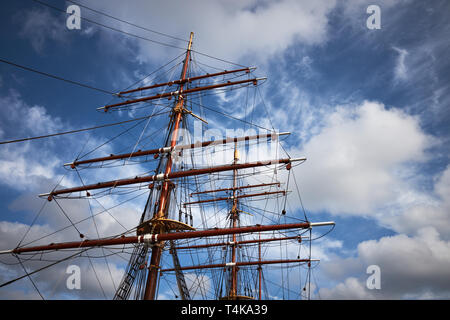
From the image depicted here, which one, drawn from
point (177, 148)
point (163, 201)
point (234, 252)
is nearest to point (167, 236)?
point (163, 201)

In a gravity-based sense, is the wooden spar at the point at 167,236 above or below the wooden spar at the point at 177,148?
below

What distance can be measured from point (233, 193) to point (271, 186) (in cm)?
461

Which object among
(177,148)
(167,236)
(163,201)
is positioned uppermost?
(177,148)

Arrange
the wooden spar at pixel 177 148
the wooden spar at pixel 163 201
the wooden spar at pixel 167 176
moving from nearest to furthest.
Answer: the wooden spar at pixel 163 201, the wooden spar at pixel 167 176, the wooden spar at pixel 177 148

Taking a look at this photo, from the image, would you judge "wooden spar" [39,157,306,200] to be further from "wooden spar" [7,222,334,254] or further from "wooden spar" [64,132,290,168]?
"wooden spar" [7,222,334,254]

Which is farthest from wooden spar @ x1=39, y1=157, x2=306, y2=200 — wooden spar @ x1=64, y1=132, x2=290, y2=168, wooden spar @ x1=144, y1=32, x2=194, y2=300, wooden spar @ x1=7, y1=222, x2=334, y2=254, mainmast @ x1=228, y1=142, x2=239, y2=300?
mainmast @ x1=228, y1=142, x2=239, y2=300

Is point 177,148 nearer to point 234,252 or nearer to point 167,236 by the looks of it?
point 167,236


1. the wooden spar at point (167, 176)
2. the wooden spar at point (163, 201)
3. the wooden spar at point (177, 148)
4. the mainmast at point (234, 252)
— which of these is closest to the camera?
the wooden spar at point (163, 201)

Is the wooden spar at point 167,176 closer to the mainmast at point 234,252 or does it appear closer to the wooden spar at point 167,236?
the wooden spar at point 167,236

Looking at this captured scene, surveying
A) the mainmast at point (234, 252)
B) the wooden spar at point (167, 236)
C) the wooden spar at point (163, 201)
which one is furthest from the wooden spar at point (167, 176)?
the mainmast at point (234, 252)

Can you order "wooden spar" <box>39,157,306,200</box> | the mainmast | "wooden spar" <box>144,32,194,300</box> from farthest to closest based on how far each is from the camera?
1. the mainmast
2. "wooden spar" <box>39,157,306,200</box>
3. "wooden spar" <box>144,32,194,300</box>

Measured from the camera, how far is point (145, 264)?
14.7 meters
